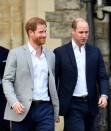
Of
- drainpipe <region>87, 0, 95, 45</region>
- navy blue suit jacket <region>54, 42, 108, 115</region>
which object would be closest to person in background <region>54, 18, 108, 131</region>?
navy blue suit jacket <region>54, 42, 108, 115</region>

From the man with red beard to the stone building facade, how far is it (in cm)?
275

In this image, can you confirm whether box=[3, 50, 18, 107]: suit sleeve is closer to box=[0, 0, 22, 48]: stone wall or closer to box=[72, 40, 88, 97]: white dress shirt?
box=[72, 40, 88, 97]: white dress shirt

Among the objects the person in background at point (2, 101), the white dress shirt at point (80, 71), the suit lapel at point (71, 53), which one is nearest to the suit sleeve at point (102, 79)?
the white dress shirt at point (80, 71)

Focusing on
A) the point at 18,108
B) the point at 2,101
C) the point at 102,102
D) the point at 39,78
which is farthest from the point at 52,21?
the point at 18,108

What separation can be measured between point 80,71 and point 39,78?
1.99 ft

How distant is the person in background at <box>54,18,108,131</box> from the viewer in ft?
20.5

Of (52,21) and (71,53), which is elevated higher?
(52,21)

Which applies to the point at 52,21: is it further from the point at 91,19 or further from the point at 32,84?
the point at 32,84

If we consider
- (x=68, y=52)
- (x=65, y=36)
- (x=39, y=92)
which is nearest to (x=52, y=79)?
(x=39, y=92)

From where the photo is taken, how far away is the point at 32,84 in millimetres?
5770

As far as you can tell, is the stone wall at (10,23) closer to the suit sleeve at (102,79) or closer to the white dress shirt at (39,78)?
the suit sleeve at (102,79)

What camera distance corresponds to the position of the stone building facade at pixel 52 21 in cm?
870

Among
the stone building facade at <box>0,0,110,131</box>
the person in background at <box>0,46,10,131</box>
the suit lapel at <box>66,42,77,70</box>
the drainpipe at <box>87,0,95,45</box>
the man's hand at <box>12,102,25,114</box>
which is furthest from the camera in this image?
the drainpipe at <box>87,0,95,45</box>

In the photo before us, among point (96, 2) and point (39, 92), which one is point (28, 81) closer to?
point (39, 92)
